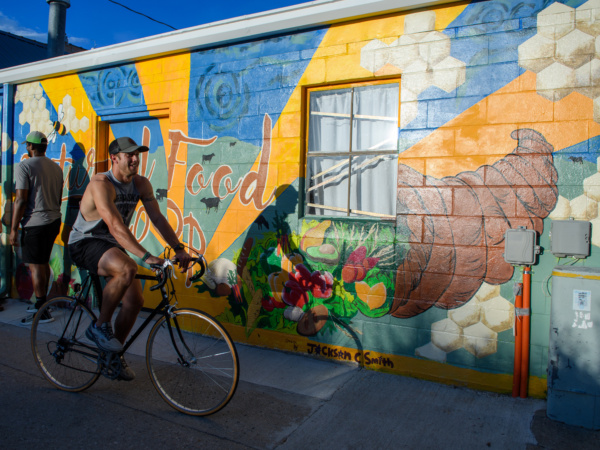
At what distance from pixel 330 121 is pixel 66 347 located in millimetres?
3171

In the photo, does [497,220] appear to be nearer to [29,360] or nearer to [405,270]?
[405,270]

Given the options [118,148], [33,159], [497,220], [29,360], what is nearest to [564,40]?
[497,220]

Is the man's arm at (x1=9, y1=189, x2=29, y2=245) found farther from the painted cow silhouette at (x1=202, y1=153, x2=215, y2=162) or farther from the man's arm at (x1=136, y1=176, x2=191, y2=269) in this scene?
the man's arm at (x1=136, y1=176, x2=191, y2=269)

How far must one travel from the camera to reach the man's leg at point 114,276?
329 cm

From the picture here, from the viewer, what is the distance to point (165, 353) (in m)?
3.33

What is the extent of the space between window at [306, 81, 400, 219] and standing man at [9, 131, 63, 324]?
345 cm

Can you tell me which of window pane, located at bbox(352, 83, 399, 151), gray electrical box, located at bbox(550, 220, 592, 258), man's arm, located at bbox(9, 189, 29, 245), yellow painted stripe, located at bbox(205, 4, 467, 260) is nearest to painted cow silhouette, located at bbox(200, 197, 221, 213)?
yellow painted stripe, located at bbox(205, 4, 467, 260)

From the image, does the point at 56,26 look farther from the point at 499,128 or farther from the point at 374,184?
the point at 499,128

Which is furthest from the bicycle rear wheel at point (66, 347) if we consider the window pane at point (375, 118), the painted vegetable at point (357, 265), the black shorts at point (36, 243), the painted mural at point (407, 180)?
the window pane at point (375, 118)

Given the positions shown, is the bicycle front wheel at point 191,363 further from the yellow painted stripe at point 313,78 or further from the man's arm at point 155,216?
the yellow painted stripe at point 313,78

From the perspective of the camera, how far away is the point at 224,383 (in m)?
3.21

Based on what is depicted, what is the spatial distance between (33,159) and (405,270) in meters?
4.74

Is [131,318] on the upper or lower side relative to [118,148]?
lower

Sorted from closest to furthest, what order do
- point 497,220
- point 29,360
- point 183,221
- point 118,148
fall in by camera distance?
point 118,148 → point 497,220 → point 29,360 → point 183,221
